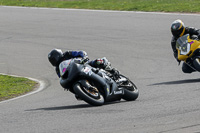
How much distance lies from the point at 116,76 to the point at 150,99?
0.81m

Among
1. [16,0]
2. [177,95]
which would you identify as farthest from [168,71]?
[16,0]

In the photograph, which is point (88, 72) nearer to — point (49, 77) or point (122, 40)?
point (49, 77)

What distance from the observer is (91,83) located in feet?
31.4

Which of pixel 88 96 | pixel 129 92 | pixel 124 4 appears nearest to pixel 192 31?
pixel 129 92

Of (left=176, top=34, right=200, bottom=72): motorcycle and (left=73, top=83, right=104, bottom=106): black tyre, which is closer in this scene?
(left=73, top=83, right=104, bottom=106): black tyre

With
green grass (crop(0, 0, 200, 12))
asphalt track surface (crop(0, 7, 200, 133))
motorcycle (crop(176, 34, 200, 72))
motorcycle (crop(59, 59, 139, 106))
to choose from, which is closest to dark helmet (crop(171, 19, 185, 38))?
motorcycle (crop(176, 34, 200, 72))

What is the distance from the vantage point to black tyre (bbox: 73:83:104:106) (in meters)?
9.06

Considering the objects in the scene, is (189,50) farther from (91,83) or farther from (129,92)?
(91,83)

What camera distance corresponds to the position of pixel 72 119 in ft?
26.7

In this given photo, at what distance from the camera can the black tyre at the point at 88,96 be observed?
9.06m

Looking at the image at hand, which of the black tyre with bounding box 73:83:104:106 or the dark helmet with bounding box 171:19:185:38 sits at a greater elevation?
the dark helmet with bounding box 171:19:185:38

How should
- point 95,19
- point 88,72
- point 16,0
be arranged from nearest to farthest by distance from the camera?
1. point 88,72
2. point 95,19
3. point 16,0

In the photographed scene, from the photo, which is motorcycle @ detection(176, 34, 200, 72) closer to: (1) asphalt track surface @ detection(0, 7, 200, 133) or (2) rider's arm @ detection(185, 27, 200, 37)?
(2) rider's arm @ detection(185, 27, 200, 37)

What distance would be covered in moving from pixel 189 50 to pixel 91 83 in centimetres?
374
